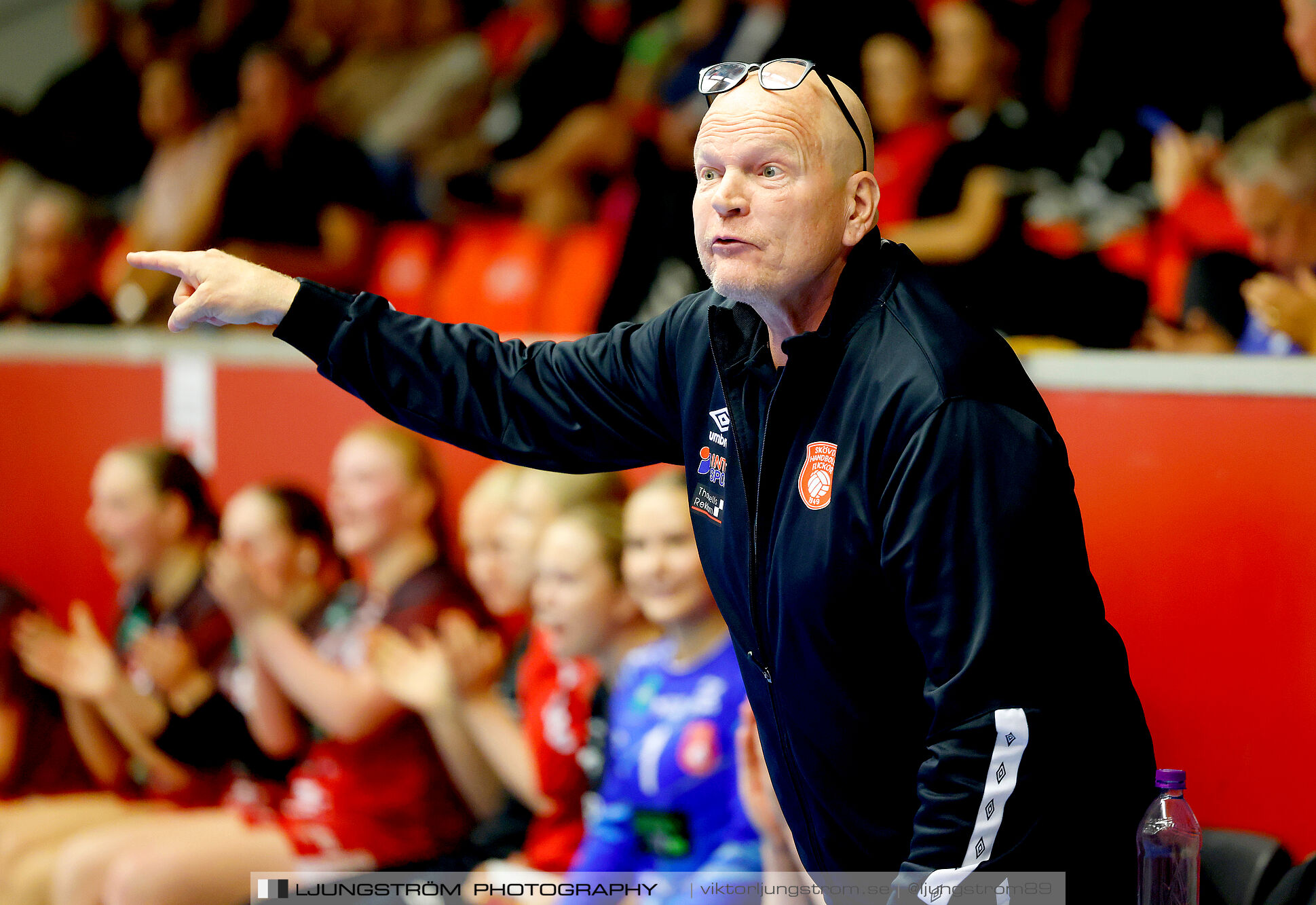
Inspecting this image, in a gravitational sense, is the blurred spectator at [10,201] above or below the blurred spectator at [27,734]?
above

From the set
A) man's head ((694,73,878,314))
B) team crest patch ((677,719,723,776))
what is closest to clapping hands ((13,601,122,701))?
team crest patch ((677,719,723,776))

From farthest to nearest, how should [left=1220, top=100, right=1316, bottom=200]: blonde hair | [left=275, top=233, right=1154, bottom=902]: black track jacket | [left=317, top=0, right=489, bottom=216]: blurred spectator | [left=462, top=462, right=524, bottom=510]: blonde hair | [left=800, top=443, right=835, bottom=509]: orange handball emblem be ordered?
[left=317, top=0, right=489, bottom=216]: blurred spectator < [left=462, top=462, right=524, bottom=510]: blonde hair < [left=1220, top=100, right=1316, bottom=200]: blonde hair < [left=800, top=443, right=835, bottom=509]: orange handball emblem < [left=275, top=233, right=1154, bottom=902]: black track jacket

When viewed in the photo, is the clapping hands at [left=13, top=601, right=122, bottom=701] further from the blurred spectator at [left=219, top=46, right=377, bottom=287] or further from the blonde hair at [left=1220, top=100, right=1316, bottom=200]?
the blonde hair at [left=1220, top=100, right=1316, bottom=200]

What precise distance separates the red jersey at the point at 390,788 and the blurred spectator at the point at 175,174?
2.42 metres

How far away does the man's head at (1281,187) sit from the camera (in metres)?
2.88

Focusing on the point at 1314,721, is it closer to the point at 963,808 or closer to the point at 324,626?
the point at 963,808

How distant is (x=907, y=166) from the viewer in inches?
167

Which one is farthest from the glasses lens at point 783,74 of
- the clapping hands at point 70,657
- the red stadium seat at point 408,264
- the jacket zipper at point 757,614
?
the red stadium seat at point 408,264

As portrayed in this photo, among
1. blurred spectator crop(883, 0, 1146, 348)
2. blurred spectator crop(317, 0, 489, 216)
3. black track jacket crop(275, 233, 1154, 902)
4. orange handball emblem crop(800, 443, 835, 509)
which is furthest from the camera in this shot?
blurred spectator crop(317, 0, 489, 216)

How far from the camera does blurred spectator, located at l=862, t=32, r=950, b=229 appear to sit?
4223 millimetres

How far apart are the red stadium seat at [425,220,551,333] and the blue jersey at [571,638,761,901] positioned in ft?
7.45

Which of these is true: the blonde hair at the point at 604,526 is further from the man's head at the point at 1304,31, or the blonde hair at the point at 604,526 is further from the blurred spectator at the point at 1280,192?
the man's head at the point at 1304,31

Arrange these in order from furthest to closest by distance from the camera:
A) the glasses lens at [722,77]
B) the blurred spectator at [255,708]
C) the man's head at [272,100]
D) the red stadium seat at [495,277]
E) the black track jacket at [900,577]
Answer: the man's head at [272,100], the red stadium seat at [495,277], the blurred spectator at [255,708], the glasses lens at [722,77], the black track jacket at [900,577]

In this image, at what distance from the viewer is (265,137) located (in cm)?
559
